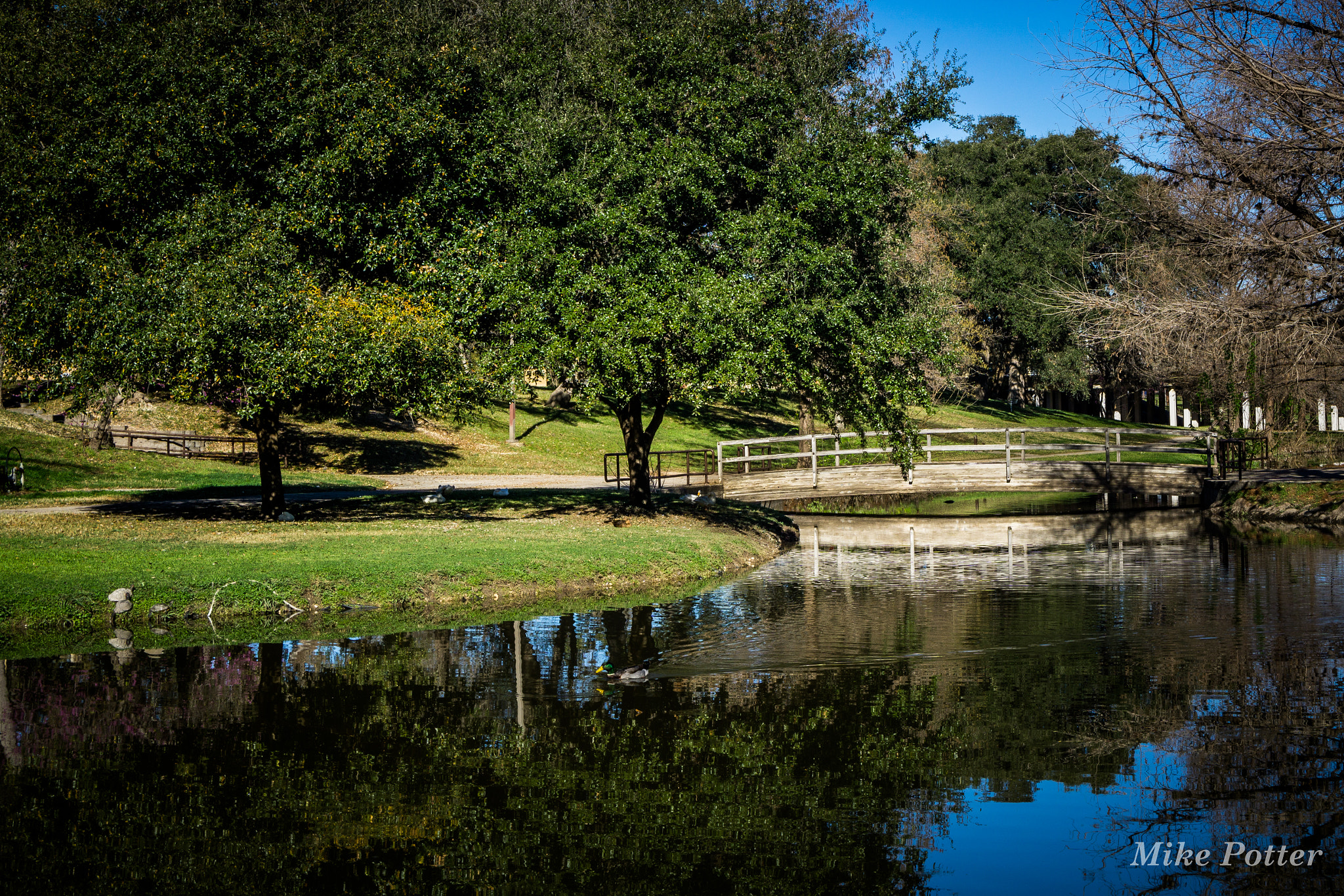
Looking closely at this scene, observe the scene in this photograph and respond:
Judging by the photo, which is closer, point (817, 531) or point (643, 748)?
point (643, 748)

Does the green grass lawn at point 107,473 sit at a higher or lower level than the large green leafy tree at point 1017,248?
lower

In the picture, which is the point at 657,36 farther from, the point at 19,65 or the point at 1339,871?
the point at 1339,871

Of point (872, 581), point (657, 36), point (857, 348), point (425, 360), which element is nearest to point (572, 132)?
point (657, 36)

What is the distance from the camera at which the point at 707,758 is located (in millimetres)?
9570

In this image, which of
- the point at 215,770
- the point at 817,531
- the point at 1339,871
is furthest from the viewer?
the point at 817,531

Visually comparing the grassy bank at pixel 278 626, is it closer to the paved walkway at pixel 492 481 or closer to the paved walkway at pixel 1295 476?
the paved walkway at pixel 492 481

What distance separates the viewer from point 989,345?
6688cm

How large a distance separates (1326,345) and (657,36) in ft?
45.3

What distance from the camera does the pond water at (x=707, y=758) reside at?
23.9 ft

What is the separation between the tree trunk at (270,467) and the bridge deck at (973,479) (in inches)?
589

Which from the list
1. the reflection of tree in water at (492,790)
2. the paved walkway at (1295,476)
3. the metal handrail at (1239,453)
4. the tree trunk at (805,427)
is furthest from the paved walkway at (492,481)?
the reflection of tree in water at (492,790)

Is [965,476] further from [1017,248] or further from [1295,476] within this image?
[1017,248]

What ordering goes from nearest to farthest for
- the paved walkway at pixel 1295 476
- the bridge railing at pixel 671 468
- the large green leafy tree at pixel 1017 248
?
the paved walkway at pixel 1295 476 → the bridge railing at pixel 671 468 → the large green leafy tree at pixel 1017 248

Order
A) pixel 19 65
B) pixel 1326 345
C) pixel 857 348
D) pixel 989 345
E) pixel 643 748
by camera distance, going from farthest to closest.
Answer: pixel 989 345 < pixel 19 65 < pixel 857 348 < pixel 1326 345 < pixel 643 748
